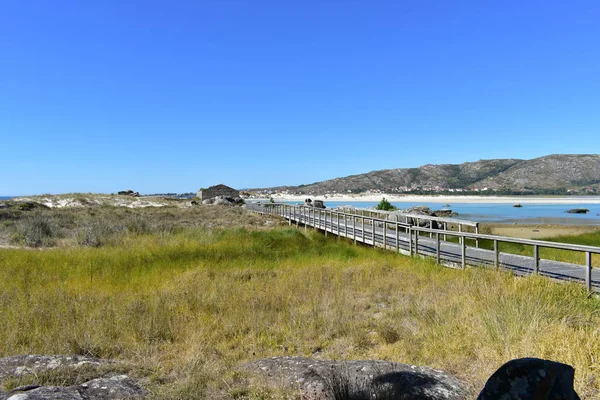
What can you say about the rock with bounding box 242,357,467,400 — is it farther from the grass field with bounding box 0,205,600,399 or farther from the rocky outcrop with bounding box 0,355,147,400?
the rocky outcrop with bounding box 0,355,147,400

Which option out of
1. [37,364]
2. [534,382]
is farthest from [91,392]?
[534,382]

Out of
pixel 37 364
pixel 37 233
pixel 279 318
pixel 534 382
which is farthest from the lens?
pixel 37 233

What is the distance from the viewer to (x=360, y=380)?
357 centimetres

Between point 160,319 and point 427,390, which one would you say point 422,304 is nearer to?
point 427,390

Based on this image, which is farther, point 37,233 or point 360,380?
point 37,233

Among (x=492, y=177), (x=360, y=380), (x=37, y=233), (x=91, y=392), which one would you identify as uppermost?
(x=492, y=177)

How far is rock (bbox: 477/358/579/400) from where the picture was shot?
2.03 meters

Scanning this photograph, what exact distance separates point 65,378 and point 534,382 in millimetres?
3876

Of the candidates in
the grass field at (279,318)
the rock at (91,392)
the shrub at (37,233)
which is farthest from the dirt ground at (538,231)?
the rock at (91,392)

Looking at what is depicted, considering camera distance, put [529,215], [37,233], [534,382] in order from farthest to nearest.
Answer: [529,215] < [37,233] < [534,382]

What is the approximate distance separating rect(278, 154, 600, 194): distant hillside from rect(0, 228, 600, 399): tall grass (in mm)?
132456

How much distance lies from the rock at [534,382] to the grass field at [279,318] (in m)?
1.56

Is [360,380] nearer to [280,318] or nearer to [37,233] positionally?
[280,318]

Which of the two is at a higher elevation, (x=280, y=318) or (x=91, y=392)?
(x=91, y=392)
